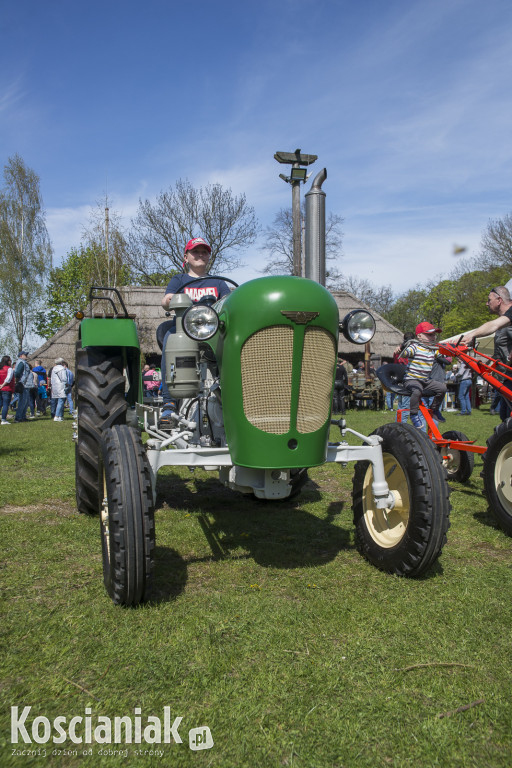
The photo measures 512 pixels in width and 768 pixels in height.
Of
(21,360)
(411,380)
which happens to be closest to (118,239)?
(21,360)

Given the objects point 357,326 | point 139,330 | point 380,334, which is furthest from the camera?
point 380,334

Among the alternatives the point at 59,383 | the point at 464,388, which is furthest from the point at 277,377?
the point at 464,388

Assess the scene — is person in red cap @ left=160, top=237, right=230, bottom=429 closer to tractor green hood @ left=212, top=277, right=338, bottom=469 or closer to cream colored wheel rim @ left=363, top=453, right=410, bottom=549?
tractor green hood @ left=212, top=277, right=338, bottom=469

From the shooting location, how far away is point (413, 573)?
9.70ft

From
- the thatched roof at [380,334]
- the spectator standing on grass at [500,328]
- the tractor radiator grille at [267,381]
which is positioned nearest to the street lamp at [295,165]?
the spectator standing on grass at [500,328]

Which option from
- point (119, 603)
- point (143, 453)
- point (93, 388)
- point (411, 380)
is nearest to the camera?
point (119, 603)

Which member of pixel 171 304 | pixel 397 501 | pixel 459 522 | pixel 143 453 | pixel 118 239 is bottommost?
pixel 459 522

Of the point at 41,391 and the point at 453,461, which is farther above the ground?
the point at 41,391

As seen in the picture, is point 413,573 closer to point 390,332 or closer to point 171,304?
point 171,304

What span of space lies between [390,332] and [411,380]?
68.8 ft

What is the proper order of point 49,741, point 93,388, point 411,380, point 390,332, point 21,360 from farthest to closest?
point 390,332, point 21,360, point 411,380, point 93,388, point 49,741

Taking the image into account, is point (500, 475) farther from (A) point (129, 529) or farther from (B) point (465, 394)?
(B) point (465, 394)

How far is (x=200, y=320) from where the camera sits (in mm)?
2916

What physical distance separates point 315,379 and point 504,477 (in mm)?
2031
